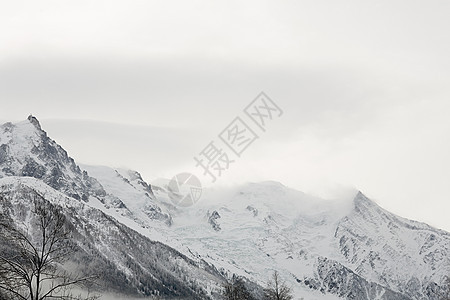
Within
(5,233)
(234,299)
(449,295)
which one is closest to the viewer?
(5,233)

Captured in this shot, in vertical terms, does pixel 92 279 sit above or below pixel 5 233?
below

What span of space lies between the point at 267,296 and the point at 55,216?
40.3 m

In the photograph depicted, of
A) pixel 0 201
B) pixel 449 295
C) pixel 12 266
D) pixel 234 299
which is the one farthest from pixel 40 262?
pixel 449 295

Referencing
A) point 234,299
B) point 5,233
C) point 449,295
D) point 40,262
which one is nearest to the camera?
point 5,233

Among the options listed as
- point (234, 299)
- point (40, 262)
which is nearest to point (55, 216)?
point (40, 262)

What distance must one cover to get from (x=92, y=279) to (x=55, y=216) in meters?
3.03

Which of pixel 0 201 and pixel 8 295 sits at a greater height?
pixel 0 201

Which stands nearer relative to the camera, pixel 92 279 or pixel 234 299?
pixel 92 279

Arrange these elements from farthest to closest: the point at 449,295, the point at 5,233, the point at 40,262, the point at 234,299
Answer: the point at 449,295 < the point at 234,299 < the point at 40,262 < the point at 5,233

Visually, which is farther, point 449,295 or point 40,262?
point 449,295

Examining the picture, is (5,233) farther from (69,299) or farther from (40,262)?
(69,299)

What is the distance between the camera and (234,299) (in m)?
59.4

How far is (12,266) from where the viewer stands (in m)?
22.2

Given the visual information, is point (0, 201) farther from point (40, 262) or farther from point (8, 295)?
point (8, 295)
